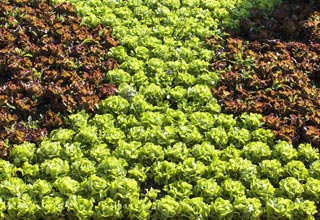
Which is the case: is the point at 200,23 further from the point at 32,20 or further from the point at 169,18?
the point at 32,20

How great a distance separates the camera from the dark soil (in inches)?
229

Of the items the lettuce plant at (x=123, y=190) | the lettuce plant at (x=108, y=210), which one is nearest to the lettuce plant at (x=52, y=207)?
the lettuce plant at (x=108, y=210)

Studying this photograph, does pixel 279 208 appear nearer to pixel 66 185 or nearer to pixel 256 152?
pixel 256 152

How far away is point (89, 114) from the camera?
19.6 feet

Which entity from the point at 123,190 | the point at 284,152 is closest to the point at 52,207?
the point at 123,190

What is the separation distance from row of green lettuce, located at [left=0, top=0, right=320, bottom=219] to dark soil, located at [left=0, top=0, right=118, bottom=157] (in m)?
0.18

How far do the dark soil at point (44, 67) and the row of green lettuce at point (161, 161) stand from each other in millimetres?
180

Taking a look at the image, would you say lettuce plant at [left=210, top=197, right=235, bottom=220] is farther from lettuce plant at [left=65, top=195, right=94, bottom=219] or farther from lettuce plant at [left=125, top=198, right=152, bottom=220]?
lettuce plant at [left=65, top=195, right=94, bottom=219]

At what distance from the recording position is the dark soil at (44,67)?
229 inches

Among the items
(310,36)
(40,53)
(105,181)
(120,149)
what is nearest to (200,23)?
(310,36)

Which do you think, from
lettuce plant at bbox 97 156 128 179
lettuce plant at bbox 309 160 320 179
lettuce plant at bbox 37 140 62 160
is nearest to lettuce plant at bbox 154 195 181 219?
lettuce plant at bbox 97 156 128 179

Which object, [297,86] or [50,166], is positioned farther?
[297,86]

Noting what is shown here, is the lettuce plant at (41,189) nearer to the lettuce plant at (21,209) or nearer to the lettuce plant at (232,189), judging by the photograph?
the lettuce plant at (21,209)

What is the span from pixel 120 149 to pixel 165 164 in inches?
18.1
